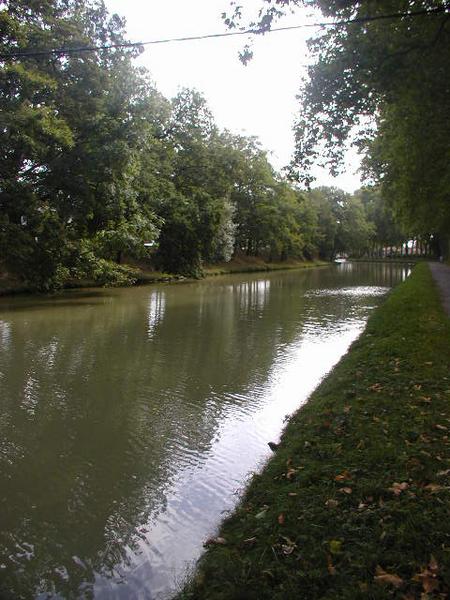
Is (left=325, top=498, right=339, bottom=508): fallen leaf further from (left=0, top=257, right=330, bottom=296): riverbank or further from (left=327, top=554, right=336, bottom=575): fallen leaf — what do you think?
(left=0, top=257, right=330, bottom=296): riverbank

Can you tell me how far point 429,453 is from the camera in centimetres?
461

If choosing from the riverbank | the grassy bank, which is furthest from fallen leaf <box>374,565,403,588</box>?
the riverbank

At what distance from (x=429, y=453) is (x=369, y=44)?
7.38 m

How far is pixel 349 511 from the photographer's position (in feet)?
12.3

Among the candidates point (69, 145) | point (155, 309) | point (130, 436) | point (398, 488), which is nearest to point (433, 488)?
point (398, 488)

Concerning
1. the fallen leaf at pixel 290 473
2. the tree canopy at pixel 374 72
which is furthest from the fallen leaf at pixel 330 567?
the tree canopy at pixel 374 72

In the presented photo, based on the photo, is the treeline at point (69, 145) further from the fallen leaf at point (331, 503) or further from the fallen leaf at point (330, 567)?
the fallen leaf at point (330, 567)

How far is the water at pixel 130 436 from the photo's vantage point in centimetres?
387

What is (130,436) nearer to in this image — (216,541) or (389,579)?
(216,541)

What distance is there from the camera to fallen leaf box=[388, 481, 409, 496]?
391 centimetres

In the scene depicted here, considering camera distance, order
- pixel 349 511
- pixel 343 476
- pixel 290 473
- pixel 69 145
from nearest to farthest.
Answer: pixel 349 511 < pixel 343 476 < pixel 290 473 < pixel 69 145

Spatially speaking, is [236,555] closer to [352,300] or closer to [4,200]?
[4,200]

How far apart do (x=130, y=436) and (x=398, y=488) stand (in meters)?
3.57

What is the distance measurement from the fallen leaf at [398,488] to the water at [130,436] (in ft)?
4.91
